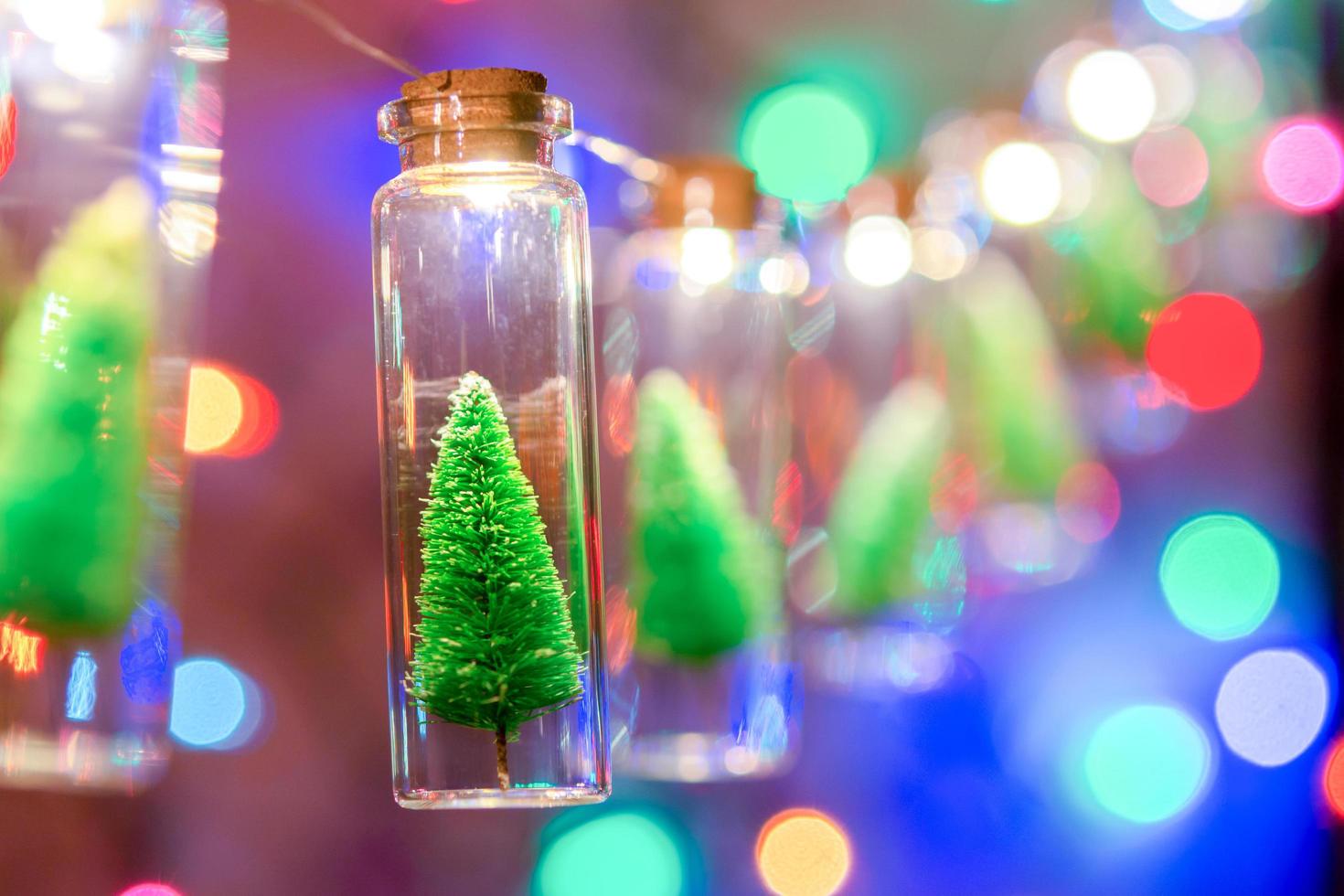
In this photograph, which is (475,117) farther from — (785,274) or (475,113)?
(785,274)

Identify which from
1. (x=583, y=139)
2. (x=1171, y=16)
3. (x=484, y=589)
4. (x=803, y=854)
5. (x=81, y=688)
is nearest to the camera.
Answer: (x=484, y=589)

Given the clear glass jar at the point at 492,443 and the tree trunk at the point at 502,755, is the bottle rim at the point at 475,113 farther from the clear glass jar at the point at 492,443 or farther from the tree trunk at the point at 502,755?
the tree trunk at the point at 502,755

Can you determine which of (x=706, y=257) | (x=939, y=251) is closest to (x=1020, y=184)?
(x=939, y=251)

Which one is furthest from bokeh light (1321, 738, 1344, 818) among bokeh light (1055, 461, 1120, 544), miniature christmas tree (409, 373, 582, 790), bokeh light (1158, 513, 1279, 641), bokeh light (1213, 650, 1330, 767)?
miniature christmas tree (409, 373, 582, 790)

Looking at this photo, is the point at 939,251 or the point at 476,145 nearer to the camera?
the point at 476,145

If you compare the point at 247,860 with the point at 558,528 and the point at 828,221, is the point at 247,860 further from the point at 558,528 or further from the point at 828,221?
the point at 828,221

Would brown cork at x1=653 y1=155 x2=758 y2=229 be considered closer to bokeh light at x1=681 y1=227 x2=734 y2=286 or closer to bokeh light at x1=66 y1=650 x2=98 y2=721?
bokeh light at x1=681 y1=227 x2=734 y2=286

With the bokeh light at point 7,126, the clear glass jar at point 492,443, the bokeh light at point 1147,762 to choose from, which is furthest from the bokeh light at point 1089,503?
the bokeh light at point 7,126

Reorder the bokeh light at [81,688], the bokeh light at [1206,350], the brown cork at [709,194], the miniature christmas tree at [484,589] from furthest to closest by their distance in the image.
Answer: the bokeh light at [1206,350], the brown cork at [709,194], the bokeh light at [81,688], the miniature christmas tree at [484,589]
